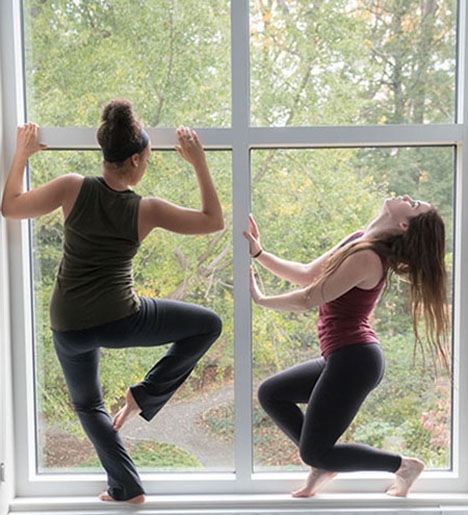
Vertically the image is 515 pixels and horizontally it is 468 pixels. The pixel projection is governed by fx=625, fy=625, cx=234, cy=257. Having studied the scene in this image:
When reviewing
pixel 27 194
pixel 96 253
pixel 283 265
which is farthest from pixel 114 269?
pixel 283 265

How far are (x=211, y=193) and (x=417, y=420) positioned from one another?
1100mm

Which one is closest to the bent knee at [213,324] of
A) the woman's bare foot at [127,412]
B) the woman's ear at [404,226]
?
the woman's bare foot at [127,412]

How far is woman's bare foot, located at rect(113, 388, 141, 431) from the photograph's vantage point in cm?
206

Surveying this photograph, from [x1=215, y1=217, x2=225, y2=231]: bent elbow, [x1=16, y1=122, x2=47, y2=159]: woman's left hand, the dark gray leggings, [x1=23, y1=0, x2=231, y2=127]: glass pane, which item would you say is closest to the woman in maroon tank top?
[x1=215, y1=217, x2=225, y2=231]: bent elbow

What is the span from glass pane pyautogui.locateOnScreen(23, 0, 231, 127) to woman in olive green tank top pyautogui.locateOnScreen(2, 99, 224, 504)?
0.15m

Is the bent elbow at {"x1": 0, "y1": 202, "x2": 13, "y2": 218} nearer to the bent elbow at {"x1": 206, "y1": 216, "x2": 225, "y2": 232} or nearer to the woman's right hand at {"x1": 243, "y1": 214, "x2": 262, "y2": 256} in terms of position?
the bent elbow at {"x1": 206, "y1": 216, "x2": 225, "y2": 232}

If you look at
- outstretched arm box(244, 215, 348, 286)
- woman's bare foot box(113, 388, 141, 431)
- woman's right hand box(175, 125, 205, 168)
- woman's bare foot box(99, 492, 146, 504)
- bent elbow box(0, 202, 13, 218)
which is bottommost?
woman's bare foot box(99, 492, 146, 504)

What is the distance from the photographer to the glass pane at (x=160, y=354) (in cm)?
216

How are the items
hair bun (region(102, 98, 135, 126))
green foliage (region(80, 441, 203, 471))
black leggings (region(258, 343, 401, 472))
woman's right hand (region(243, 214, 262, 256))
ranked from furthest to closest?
green foliage (region(80, 441, 203, 471))
woman's right hand (region(243, 214, 262, 256))
black leggings (region(258, 343, 401, 472))
hair bun (region(102, 98, 135, 126))

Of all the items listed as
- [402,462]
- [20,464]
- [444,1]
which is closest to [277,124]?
[444,1]

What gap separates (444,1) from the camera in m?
2.15

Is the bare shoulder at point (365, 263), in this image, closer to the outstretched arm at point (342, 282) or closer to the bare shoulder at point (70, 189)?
the outstretched arm at point (342, 282)

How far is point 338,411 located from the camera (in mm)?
2033

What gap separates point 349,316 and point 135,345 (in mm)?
713
